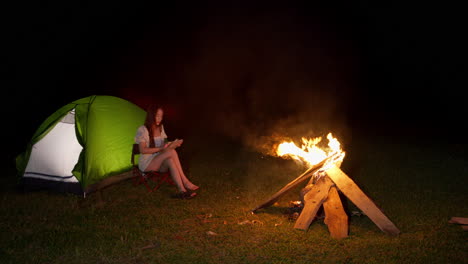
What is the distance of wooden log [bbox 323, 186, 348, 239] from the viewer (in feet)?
15.9

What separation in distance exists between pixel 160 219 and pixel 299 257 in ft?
6.75

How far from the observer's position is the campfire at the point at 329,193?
4957 mm

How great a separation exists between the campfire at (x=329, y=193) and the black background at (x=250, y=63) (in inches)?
220

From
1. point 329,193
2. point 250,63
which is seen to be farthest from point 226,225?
point 250,63

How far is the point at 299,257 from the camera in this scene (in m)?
4.31

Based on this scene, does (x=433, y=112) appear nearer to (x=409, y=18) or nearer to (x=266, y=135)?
(x=266, y=135)

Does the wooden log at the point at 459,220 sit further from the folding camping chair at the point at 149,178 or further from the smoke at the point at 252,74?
the smoke at the point at 252,74

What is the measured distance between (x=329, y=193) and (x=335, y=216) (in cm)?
44

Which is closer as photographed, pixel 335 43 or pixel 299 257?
pixel 299 257

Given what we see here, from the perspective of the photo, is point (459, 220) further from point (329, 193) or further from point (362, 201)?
point (329, 193)

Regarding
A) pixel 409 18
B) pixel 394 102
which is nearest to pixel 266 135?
pixel 394 102

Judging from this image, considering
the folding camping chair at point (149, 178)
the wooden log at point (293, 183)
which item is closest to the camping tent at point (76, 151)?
the folding camping chair at point (149, 178)

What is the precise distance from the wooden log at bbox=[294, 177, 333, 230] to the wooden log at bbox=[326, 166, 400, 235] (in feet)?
0.49

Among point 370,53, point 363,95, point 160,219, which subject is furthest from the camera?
point 370,53
